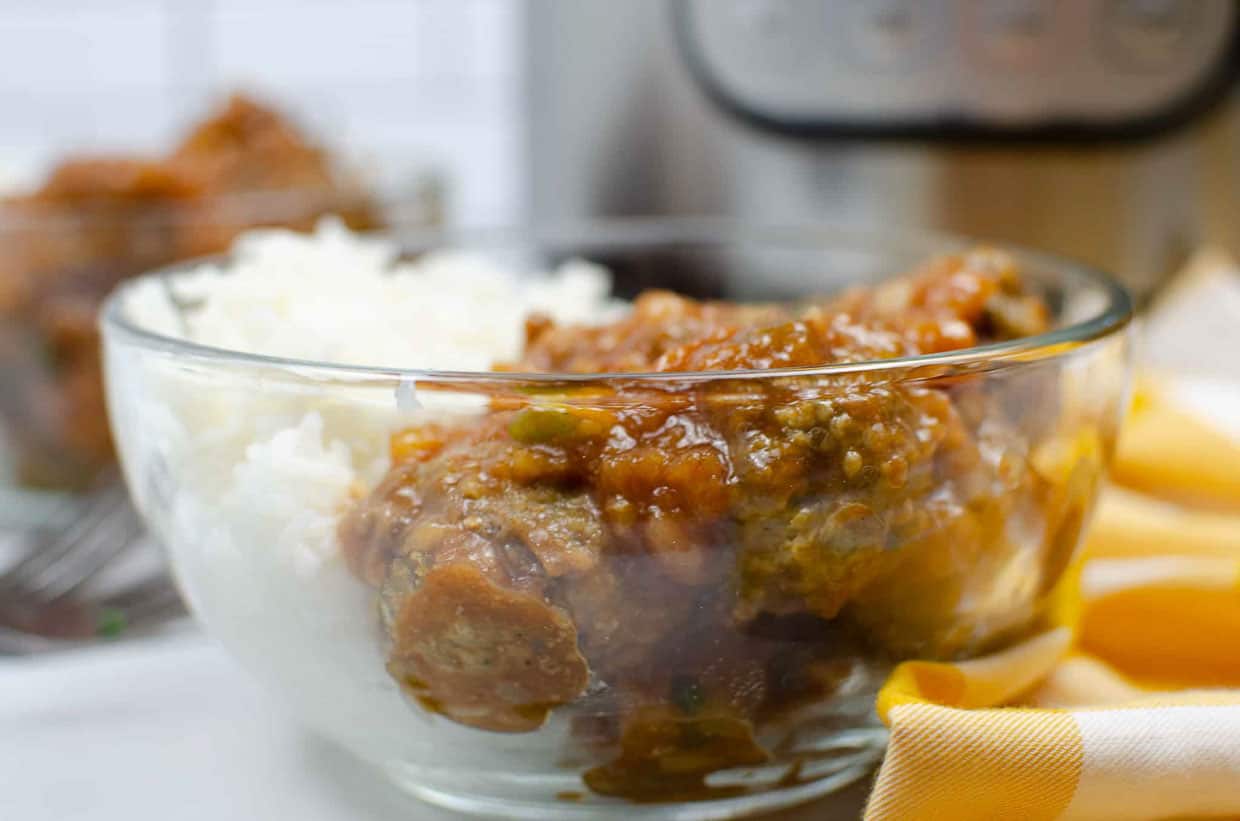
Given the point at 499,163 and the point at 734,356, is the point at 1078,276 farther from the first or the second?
the point at 499,163

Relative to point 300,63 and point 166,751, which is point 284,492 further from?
point 300,63

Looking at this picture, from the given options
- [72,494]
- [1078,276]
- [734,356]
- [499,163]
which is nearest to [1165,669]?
[1078,276]

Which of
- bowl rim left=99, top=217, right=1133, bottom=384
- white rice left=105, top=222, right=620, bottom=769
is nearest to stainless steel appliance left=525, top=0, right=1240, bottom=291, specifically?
bowl rim left=99, top=217, right=1133, bottom=384

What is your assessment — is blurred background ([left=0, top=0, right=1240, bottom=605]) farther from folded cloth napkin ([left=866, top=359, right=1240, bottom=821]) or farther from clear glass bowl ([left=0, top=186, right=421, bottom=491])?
folded cloth napkin ([left=866, top=359, right=1240, bottom=821])

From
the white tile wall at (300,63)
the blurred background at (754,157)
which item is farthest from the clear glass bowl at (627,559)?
the white tile wall at (300,63)

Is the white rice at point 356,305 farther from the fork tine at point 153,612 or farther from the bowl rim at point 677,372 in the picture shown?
the fork tine at point 153,612

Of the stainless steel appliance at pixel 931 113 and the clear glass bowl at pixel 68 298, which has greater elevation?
the stainless steel appliance at pixel 931 113

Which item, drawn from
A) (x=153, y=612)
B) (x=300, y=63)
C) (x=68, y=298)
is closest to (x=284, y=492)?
(x=153, y=612)
